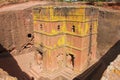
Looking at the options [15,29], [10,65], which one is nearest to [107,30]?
[15,29]

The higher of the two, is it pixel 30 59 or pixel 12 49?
pixel 12 49

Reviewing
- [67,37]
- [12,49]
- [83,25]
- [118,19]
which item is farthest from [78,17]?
[12,49]

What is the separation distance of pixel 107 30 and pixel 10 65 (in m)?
9.34

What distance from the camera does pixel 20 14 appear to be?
54.2 ft

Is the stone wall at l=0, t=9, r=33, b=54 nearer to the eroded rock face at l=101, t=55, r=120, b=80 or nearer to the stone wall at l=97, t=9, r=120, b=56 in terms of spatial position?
the stone wall at l=97, t=9, r=120, b=56

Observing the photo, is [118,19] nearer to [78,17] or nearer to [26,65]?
[78,17]

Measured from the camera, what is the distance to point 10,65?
14.8 metres

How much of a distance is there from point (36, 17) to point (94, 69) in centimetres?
643

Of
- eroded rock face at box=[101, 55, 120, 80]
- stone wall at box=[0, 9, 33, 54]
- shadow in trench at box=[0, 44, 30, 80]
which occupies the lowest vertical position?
shadow in trench at box=[0, 44, 30, 80]

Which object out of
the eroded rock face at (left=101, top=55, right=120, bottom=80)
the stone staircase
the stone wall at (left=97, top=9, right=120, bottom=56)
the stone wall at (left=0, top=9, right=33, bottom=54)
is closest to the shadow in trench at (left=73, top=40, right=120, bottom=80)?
the stone wall at (left=97, top=9, right=120, bottom=56)

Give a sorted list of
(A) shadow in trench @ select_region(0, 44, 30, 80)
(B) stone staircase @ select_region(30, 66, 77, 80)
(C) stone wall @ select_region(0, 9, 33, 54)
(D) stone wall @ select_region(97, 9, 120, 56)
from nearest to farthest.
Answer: (D) stone wall @ select_region(97, 9, 120, 56)
(B) stone staircase @ select_region(30, 66, 77, 80)
(A) shadow in trench @ select_region(0, 44, 30, 80)
(C) stone wall @ select_region(0, 9, 33, 54)

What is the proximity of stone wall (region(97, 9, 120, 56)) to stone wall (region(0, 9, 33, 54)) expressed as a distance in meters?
8.01

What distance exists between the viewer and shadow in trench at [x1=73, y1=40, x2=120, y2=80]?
38.6ft

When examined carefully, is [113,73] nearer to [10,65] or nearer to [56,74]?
[56,74]
